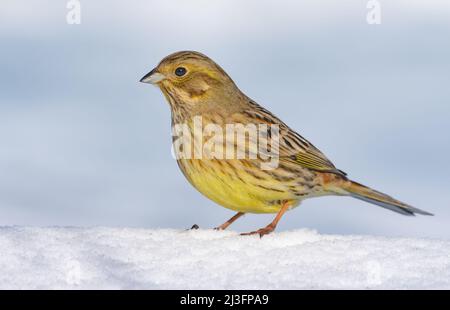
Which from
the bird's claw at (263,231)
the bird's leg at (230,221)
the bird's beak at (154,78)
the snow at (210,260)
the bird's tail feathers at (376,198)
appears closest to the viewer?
the snow at (210,260)

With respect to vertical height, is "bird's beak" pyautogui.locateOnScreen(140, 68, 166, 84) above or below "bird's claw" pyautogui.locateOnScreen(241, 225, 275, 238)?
above

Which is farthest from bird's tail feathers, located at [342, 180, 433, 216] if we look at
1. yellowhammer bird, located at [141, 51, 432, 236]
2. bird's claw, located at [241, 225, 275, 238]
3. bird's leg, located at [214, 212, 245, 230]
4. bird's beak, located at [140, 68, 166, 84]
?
bird's beak, located at [140, 68, 166, 84]

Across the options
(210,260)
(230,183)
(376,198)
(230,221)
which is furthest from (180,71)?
(376,198)

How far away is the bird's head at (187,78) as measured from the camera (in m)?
8.95

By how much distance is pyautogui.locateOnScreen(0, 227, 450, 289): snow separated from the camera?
667 centimetres

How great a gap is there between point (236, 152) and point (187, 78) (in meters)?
1.05

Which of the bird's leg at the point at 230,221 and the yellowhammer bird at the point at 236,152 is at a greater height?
the yellowhammer bird at the point at 236,152

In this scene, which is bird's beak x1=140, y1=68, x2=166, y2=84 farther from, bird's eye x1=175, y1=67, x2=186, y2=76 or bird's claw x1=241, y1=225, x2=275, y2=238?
bird's claw x1=241, y1=225, x2=275, y2=238

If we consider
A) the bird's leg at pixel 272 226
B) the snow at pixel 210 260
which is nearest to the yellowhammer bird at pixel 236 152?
the bird's leg at pixel 272 226

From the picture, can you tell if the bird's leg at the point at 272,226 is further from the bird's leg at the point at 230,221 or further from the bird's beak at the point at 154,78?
the bird's beak at the point at 154,78

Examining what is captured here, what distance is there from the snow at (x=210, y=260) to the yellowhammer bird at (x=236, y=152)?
51 cm

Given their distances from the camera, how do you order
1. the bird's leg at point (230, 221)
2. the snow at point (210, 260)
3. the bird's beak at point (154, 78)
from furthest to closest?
the bird's leg at point (230, 221), the bird's beak at point (154, 78), the snow at point (210, 260)
